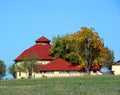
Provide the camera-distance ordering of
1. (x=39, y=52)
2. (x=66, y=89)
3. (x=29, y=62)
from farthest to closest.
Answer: (x=39, y=52)
(x=29, y=62)
(x=66, y=89)

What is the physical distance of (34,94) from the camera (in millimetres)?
26062

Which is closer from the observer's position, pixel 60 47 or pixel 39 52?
pixel 60 47

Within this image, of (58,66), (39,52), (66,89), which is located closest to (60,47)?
(58,66)

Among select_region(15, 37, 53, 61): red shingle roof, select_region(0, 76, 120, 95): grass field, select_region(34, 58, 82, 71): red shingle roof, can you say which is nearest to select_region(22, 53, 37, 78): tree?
select_region(34, 58, 82, 71): red shingle roof

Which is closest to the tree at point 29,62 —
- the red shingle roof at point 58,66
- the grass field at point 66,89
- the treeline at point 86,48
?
the red shingle roof at point 58,66

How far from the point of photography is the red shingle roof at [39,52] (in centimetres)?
13515

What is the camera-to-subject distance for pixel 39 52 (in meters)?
138

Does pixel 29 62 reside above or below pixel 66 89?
above

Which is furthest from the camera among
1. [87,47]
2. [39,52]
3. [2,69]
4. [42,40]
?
[42,40]

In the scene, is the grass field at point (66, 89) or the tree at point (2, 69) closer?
the grass field at point (66, 89)

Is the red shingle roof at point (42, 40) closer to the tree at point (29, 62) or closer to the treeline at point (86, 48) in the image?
the tree at point (29, 62)

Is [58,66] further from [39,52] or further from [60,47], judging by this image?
[39,52]

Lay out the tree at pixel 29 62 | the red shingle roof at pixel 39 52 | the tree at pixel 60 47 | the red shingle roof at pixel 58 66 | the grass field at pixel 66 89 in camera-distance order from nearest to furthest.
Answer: the grass field at pixel 66 89, the red shingle roof at pixel 58 66, the tree at pixel 29 62, the tree at pixel 60 47, the red shingle roof at pixel 39 52

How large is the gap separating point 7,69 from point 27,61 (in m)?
32.4
